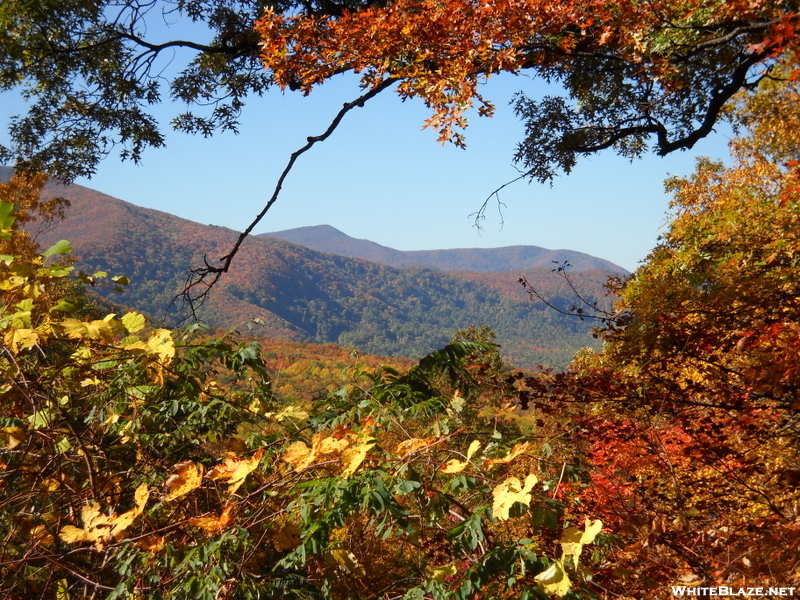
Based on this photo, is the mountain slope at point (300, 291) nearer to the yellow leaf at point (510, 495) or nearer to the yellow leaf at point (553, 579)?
the yellow leaf at point (510, 495)

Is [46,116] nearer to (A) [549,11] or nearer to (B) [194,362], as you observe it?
(B) [194,362]

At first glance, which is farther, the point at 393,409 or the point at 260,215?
the point at 260,215

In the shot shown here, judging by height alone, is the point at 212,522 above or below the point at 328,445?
below

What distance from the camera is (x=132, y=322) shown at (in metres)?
2.03

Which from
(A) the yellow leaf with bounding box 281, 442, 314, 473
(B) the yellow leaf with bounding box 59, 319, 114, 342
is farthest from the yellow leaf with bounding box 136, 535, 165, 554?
(B) the yellow leaf with bounding box 59, 319, 114, 342

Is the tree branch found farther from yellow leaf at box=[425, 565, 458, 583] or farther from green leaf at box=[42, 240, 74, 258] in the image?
yellow leaf at box=[425, 565, 458, 583]

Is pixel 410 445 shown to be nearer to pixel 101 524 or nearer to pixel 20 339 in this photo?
pixel 101 524

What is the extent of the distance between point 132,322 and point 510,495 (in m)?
1.45

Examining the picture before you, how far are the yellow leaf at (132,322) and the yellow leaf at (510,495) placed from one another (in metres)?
1.37

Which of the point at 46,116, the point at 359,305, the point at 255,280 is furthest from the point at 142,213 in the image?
the point at 46,116

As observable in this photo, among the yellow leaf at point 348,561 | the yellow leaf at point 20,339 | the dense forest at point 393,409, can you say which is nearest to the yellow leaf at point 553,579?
the dense forest at point 393,409

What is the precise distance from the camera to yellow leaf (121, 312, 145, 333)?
2010mm

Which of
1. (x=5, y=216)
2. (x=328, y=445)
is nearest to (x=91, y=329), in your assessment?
(x=5, y=216)

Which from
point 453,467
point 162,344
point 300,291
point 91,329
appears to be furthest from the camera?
point 300,291
